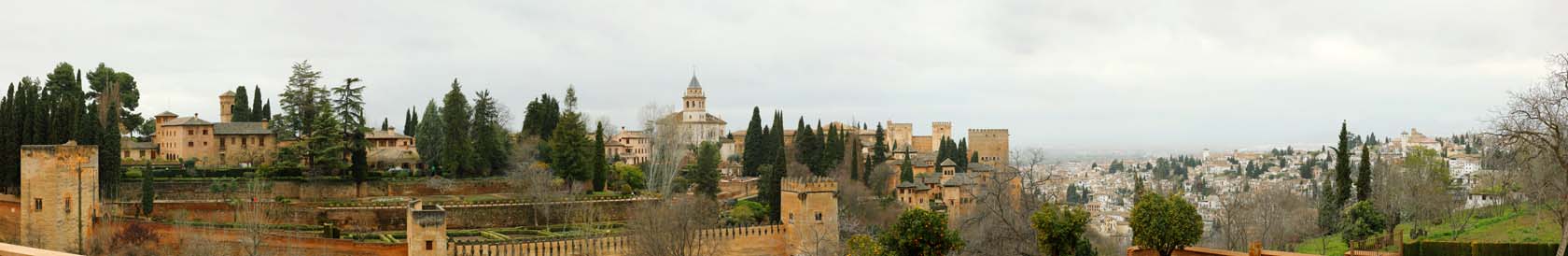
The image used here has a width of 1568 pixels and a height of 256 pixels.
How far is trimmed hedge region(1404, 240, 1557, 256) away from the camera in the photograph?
780 inches

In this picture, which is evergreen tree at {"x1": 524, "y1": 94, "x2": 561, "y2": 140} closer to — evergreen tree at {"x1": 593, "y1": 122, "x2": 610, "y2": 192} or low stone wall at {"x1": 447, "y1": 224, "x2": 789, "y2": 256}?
evergreen tree at {"x1": 593, "y1": 122, "x2": 610, "y2": 192}

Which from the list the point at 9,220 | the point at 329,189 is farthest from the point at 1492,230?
the point at 9,220

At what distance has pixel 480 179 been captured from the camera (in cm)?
4059

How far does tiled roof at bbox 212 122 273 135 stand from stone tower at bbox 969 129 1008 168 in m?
50.5

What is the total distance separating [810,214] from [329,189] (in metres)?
15.9

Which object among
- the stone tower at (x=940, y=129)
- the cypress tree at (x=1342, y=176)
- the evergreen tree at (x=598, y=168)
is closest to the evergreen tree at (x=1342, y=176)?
the cypress tree at (x=1342, y=176)

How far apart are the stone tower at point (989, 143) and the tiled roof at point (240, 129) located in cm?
5049

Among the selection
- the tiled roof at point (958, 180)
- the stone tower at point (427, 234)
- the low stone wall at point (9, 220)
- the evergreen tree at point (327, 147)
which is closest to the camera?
the stone tower at point (427, 234)

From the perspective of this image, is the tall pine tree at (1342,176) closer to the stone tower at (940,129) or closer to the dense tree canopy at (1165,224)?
the dense tree canopy at (1165,224)

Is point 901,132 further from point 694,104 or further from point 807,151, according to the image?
point 807,151

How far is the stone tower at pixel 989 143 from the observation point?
269ft

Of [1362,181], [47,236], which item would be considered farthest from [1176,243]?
[47,236]

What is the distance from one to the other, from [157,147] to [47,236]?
55.9ft

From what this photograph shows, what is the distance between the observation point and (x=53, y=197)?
2628cm
